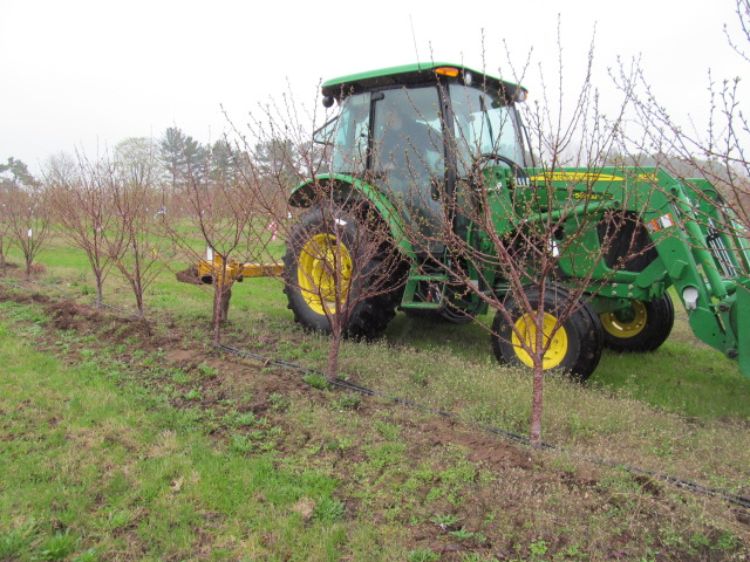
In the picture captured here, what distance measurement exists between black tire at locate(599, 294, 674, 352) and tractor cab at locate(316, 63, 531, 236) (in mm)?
1846

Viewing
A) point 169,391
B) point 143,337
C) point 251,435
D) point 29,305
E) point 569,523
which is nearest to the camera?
point 569,523

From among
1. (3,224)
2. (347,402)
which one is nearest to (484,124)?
(347,402)

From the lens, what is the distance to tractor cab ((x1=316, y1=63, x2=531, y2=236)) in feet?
15.5

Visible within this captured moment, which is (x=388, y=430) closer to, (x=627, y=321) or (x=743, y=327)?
(x=743, y=327)

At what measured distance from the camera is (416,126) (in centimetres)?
504

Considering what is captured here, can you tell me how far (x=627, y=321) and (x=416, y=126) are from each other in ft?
9.49

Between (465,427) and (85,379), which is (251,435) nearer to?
(465,427)

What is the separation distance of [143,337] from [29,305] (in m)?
2.35

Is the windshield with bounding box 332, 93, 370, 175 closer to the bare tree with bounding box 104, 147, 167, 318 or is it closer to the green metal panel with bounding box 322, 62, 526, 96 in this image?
the green metal panel with bounding box 322, 62, 526, 96

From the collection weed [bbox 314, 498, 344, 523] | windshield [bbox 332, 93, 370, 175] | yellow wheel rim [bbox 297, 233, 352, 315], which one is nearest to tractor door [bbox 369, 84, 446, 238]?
windshield [bbox 332, 93, 370, 175]

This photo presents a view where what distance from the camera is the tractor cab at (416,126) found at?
4.72 metres

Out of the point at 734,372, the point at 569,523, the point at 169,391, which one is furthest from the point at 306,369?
the point at 734,372

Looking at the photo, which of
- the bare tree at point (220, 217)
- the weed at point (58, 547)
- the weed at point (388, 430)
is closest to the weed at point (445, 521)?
the weed at point (388, 430)

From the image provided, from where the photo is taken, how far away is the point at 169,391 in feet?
13.3
